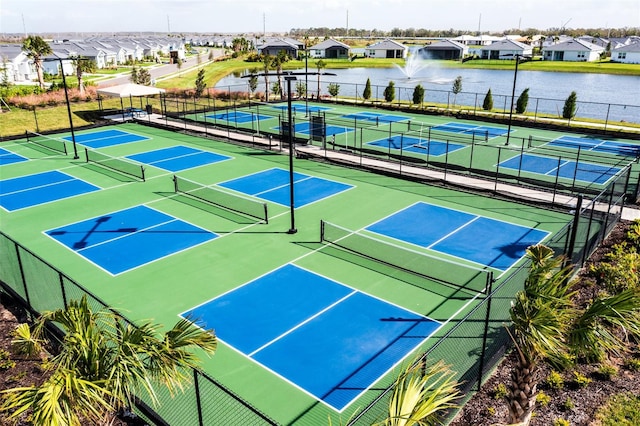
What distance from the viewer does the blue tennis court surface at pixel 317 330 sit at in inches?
448

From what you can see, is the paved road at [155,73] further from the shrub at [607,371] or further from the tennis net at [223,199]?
the shrub at [607,371]

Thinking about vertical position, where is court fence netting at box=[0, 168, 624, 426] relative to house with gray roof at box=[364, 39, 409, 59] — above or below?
below

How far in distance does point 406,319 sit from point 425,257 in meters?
3.86

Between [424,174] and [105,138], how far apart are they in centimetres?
2362

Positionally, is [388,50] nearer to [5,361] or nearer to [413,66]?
[413,66]

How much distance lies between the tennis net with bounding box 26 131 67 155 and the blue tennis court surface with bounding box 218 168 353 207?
13507mm

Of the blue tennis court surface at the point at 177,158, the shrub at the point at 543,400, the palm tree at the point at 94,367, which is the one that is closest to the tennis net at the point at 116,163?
the blue tennis court surface at the point at 177,158

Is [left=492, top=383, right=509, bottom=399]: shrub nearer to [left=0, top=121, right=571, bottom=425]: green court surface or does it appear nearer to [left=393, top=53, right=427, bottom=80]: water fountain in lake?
[left=0, top=121, right=571, bottom=425]: green court surface

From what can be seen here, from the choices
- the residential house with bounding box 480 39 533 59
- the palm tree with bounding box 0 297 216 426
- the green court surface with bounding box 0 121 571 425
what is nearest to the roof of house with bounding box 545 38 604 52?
the residential house with bounding box 480 39 533 59

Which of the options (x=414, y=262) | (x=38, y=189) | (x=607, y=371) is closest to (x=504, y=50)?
(x=38, y=189)

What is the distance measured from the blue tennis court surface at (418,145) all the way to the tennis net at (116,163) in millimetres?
15134

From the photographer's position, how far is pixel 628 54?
110 metres

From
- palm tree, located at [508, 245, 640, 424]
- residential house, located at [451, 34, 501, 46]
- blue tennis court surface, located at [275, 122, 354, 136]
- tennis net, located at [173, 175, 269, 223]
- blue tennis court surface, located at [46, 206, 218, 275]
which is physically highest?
residential house, located at [451, 34, 501, 46]

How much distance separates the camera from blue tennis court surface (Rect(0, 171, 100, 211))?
2345 cm
